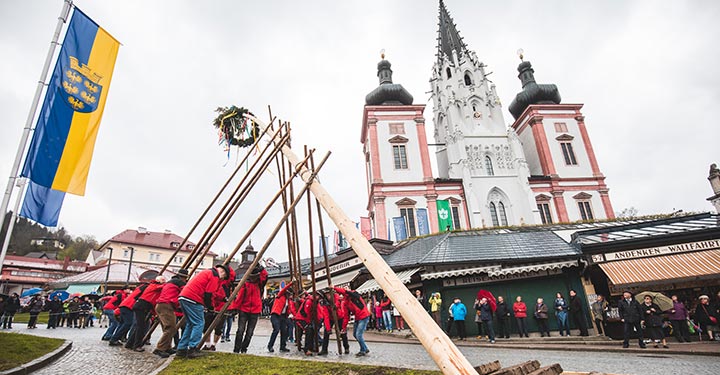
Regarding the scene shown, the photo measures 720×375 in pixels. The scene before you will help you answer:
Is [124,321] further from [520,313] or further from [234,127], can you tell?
[520,313]

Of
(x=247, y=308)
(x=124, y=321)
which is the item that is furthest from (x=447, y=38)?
(x=124, y=321)

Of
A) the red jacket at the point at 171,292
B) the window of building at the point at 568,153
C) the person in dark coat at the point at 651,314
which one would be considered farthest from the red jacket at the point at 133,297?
the window of building at the point at 568,153

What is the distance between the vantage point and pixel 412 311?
175 inches

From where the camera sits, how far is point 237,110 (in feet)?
41.9

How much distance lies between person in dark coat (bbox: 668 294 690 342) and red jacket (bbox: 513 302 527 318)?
4.38 metres

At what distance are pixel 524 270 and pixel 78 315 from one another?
847 inches

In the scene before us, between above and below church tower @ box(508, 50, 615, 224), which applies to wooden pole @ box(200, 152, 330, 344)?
below

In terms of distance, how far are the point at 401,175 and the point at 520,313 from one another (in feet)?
76.6

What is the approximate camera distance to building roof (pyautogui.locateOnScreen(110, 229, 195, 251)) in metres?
55.2

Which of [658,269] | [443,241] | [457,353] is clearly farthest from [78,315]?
[658,269]

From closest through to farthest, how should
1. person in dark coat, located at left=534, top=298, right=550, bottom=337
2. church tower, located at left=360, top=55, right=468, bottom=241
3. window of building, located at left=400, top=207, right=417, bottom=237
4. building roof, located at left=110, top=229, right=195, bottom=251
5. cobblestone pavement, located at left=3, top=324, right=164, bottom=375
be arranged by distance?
Answer: cobblestone pavement, located at left=3, top=324, right=164, bottom=375
person in dark coat, located at left=534, top=298, right=550, bottom=337
church tower, located at left=360, top=55, right=468, bottom=241
window of building, located at left=400, top=207, right=417, bottom=237
building roof, located at left=110, top=229, right=195, bottom=251

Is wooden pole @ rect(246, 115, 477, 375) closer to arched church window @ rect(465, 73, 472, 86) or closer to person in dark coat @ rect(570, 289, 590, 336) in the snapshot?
person in dark coat @ rect(570, 289, 590, 336)

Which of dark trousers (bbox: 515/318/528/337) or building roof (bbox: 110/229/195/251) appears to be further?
building roof (bbox: 110/229/195/251)

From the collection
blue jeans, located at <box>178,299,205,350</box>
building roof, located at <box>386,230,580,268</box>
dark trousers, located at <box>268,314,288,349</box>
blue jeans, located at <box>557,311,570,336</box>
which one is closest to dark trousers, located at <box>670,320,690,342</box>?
blue jeans, located at <box>557,311,570,336</box>
